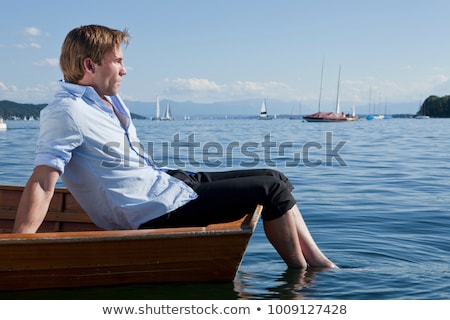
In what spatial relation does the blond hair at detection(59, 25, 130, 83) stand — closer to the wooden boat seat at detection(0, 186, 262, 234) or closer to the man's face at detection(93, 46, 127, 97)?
the man's face at detection(93, 46, 127, 97)

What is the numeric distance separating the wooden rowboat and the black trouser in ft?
0.27

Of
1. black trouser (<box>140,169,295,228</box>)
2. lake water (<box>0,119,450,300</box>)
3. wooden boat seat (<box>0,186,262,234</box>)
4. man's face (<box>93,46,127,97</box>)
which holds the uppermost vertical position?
man's face (<box>93,46,127,97</box>)

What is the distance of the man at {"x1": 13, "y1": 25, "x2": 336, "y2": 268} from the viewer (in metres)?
3.08

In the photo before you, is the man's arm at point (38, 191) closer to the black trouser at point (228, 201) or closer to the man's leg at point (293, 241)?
the black trouser at point (228, 201)

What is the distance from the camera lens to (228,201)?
343cm

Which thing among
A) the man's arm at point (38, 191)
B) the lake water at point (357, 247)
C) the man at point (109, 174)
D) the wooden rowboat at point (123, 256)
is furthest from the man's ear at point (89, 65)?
the lake water at point (357, 247)

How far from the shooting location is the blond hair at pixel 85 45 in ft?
10.3

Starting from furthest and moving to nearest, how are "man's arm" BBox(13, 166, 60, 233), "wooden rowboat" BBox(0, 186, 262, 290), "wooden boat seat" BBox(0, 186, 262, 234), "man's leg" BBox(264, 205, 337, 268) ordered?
"wooden boat seat" BBox(0, 186, 262, 234) < "man's leg" BBox(264, 205, 337, 268) < "wooden rowboat" BBox(0, 186, 262, 290) < "man's arm" BBox(13, 166, 60, 233)

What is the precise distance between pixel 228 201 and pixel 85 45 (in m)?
1.19

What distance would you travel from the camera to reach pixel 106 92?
333 centimetres

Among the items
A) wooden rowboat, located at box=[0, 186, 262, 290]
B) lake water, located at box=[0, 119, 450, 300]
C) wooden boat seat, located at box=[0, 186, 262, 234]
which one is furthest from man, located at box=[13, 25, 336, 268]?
wooden boat seat, located at box=[0, 186, 262, 234]

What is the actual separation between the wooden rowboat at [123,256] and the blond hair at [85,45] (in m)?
0.93

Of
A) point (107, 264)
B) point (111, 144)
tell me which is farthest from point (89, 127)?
point (107, 264)

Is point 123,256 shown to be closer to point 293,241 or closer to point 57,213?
point 293,241
